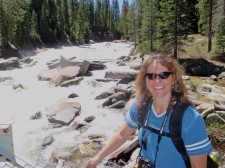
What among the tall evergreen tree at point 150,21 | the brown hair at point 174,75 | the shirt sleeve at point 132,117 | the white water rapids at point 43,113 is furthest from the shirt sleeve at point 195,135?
the tall evergreen tree at point 150,21

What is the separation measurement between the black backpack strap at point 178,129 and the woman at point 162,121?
4cm

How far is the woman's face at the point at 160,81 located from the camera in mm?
2963

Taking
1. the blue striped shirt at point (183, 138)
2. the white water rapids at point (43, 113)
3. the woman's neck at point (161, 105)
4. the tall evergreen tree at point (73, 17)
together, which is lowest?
the white water rapids at point (43, 113)

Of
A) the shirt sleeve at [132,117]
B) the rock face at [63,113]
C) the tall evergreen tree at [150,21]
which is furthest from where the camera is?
the tall evergreen tree at [150,21]

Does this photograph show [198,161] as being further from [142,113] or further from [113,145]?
[113,145]

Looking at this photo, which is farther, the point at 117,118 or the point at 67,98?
the point at 67,98

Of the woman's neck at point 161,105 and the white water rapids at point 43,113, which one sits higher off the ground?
the woman's neck at point 161,105

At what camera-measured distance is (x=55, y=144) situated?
12555 mm

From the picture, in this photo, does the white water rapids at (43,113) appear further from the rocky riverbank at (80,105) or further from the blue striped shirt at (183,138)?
the blue striped shirt at (183,138)

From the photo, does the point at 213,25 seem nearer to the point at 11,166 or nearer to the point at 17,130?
the point at 17,130

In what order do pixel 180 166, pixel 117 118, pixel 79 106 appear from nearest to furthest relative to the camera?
pixel 180 166 < pixel 117 118 < pixel 79 106

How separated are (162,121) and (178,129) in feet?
0.74

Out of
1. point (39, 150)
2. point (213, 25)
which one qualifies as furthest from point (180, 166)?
point (213, 25)

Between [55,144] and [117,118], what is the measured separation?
4128 mm
